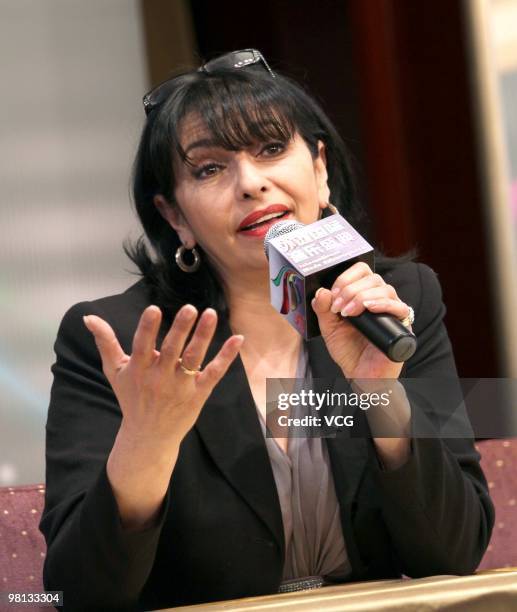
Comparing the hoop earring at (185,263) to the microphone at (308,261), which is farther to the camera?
the hoop earring at (185,263)

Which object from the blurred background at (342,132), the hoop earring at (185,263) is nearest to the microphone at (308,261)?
the hoop earring at (185,263)

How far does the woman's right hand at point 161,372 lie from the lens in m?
1.12

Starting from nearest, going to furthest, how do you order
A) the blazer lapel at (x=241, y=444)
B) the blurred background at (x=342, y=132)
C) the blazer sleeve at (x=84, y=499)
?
the blazer sleeve at (x=84, y=499) → the blazer lapel at (x=241, y=444) → the blurred background at (x=342, y=132)

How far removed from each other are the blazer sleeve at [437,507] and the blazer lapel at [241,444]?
17 cm

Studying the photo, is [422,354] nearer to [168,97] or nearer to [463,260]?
[168,97]

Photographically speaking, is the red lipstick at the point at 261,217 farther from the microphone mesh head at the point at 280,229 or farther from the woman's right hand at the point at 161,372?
the woman's right hand at the point at 161,372

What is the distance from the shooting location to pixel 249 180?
1555 millimetres

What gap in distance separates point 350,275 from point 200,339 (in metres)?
0.20

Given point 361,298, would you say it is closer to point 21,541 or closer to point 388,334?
A: point 388,334

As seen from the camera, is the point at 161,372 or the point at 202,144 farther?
the point at 202,144

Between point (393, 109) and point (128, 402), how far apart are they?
228cm

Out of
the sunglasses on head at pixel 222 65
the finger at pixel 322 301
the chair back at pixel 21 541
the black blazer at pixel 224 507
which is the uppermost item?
the sunglasses on head at pixel 222 65

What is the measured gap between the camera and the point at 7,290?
3.03 m

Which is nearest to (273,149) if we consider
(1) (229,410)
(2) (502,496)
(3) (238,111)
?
(3) (238,111)
